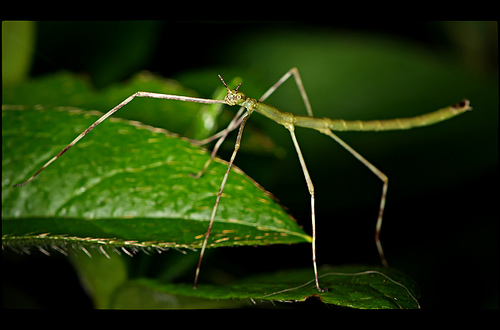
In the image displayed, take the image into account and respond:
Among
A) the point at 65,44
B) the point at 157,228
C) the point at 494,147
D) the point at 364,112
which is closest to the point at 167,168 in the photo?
the point at 157,228

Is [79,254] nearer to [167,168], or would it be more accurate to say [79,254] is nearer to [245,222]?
[167,168]

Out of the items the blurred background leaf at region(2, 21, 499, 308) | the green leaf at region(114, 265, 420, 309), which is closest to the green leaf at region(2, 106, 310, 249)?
the green leaf at region(114, 265, 420, 309)

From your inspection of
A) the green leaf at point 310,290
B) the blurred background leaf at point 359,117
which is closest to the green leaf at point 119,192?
the green leaf at point 310,290

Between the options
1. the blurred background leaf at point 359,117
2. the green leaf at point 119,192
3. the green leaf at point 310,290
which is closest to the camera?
the green leaf at point 310,290

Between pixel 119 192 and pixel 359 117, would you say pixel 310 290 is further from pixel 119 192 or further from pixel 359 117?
pixel 359 117

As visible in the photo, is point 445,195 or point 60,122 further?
point 445,195

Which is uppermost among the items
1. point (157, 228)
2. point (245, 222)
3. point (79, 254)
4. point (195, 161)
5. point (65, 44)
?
point (65, 44)

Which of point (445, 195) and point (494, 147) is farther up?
point (494, 147)

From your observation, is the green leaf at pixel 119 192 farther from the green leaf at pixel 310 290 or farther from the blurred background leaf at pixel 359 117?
the blurred background leaf at pixel 359 117
